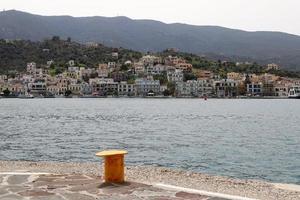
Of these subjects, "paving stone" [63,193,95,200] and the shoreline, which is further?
the shoreline

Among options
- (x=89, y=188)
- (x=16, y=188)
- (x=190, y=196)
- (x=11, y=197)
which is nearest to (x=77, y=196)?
(x=89, y=188)

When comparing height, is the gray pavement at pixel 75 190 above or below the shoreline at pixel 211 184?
above

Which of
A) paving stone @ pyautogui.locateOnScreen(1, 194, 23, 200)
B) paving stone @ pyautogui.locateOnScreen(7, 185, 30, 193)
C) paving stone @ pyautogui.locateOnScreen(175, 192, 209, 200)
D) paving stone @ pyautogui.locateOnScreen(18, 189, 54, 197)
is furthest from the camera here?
paving stone @ pyautogui.locateOnScreen(7, 185, 30, 193)

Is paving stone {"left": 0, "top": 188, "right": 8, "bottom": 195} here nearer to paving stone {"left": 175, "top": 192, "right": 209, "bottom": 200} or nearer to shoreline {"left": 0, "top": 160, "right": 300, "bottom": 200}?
shoreline {"left": 0, "top": 160, "right": 300, "bottom": 200}

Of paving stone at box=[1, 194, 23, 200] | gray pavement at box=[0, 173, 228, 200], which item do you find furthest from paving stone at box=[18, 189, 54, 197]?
paving stone at box=[1, 194, 23, 200]

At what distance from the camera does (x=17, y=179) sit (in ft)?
38.2

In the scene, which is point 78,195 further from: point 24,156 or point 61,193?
point 24,156

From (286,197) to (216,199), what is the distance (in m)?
1.98

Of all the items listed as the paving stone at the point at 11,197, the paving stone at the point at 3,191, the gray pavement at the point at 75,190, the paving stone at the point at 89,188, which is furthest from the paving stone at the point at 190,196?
the paving stone at the point at 3,191

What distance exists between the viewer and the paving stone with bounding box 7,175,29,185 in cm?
1130

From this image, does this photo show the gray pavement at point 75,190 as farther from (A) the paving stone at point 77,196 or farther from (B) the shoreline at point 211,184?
(B) the shoreline at point 211,184

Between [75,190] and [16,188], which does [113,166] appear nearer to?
[75,190]

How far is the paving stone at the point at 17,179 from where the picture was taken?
11.3 metres

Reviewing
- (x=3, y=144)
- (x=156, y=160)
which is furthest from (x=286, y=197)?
(x=3, y=144)
